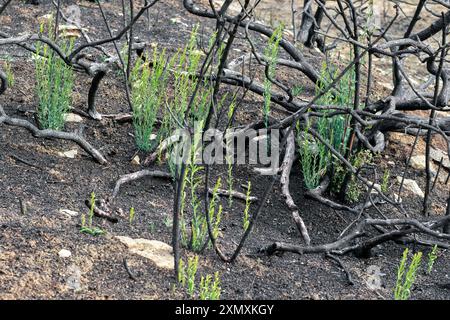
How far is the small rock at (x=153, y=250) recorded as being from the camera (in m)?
3.14

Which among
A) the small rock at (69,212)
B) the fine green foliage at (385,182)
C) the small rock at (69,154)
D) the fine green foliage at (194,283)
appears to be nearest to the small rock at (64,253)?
the small rock at (69,212)

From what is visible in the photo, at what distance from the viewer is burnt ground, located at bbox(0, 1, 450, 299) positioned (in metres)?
2.96

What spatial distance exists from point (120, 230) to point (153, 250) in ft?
0.69

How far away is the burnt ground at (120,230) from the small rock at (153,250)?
0.12 ft

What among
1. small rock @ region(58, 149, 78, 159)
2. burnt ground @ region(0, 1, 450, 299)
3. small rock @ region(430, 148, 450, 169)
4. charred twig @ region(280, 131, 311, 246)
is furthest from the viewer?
small rock @ region(430, 148, 450, 169)

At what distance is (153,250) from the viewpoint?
3.22 metres

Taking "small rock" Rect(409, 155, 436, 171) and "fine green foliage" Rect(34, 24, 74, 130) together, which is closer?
A: "fine green foliage" Rect(34, 24, 74, 130)

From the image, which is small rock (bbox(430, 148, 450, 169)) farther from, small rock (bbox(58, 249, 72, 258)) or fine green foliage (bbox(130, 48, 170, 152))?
small rock (bbox(58, 249, 72, 258))

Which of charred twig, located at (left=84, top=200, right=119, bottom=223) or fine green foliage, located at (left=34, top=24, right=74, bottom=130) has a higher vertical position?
fine green foliage, located at (left=34, top=24, right=74, bottom=130)

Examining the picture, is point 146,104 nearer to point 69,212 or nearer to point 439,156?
point 69,212

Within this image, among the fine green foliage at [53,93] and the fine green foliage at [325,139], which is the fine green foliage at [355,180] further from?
the fine green foliage at [53,93]

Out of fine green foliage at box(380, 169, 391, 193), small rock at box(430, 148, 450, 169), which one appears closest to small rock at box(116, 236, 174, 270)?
fine green foliage at box(380, 169, 391, 193)

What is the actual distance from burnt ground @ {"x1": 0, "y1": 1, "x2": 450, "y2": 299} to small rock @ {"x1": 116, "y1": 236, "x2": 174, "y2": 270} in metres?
0.04

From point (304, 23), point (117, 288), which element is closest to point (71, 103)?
point (117, 288)
